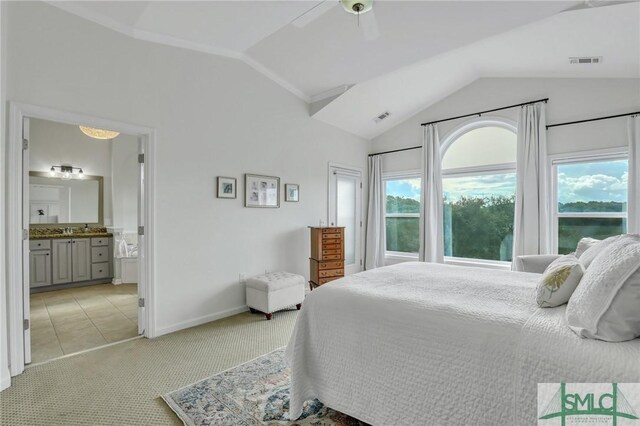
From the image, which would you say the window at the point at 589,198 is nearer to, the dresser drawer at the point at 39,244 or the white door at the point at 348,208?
the white door at the point at 348,208

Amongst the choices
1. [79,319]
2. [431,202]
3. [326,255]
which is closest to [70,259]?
[79,319]

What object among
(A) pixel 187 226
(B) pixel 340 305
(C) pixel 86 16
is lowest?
(B) pixel 340 305

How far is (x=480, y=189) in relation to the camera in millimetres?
4941

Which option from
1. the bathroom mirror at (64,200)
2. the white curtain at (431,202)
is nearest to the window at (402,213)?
the white curtain at (431,202)

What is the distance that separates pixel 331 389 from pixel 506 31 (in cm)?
362

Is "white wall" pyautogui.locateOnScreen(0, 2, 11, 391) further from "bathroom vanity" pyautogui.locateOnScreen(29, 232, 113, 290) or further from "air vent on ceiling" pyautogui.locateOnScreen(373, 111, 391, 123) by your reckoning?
"air vent on ceiling" pyautogui.locateOnScreen(373, 111, 391, 123)

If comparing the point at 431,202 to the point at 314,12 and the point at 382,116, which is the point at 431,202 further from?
the point at 314,12

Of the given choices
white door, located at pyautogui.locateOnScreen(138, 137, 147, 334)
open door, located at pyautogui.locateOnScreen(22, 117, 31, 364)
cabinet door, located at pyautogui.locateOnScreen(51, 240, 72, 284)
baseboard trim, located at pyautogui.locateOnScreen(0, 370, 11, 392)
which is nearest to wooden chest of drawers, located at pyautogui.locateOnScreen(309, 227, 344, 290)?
white door, located at pyautogui.locateOnScreen(138, 137, 147, 334)

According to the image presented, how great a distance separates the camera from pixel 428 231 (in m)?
5.14

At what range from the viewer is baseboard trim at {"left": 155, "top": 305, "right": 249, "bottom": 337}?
328cm

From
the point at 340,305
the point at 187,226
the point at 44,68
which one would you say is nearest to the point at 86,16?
the point at 44,68

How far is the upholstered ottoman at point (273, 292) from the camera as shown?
3.70 metres

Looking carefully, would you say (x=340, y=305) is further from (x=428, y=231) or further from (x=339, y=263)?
(x=428, y=231)

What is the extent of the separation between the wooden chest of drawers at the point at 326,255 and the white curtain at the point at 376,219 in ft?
4.51
